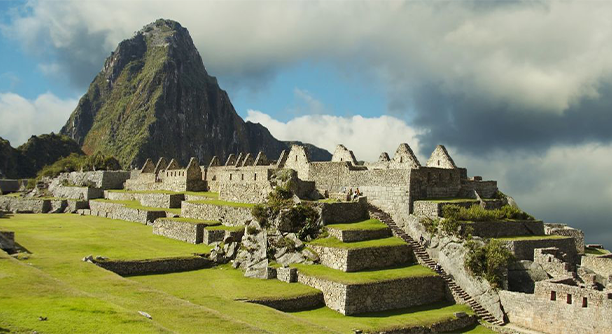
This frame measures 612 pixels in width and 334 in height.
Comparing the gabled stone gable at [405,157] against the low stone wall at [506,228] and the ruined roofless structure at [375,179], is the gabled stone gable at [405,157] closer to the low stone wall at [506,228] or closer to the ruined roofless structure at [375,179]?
the ruined roofless structure at [375,179]

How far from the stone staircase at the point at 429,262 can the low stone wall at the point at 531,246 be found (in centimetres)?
418

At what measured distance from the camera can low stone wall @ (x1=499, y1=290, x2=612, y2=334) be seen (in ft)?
75.7

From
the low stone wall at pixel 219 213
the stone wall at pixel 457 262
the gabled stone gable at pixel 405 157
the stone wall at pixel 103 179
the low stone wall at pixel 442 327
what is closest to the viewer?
the low stone wall at pixel 442 327

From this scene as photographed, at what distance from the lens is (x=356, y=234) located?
29797 mm

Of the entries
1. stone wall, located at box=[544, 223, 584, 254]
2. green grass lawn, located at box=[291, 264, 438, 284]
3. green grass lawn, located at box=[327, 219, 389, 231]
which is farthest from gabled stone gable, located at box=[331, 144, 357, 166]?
stone wall, located at box=[544, 223, 584, 254]

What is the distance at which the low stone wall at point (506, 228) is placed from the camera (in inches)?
1214

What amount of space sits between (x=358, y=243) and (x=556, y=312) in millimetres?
10095

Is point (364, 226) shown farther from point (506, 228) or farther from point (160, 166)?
point (160, 166)

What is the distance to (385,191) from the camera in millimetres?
34031

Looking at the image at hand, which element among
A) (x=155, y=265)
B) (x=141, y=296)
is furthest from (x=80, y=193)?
(x=141, y=296)

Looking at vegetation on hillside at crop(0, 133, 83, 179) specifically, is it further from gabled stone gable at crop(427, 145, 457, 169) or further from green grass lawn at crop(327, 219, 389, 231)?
green grass lawn at crop(327, 219, 389, 231)

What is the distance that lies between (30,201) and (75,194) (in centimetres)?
585

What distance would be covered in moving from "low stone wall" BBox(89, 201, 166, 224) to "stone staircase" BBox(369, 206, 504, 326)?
20.6 metres

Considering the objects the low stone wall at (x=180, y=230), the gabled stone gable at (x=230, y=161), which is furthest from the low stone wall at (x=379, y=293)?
the gabled stone gable at (x=230, y=161)
